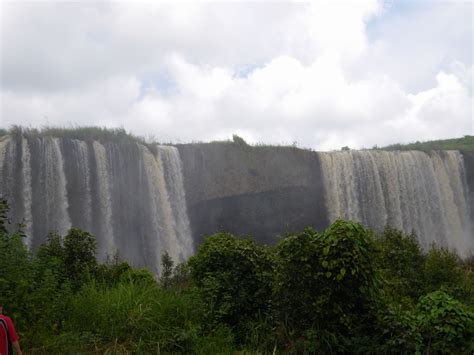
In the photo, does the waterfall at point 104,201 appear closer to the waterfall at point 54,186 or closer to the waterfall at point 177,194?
the waterfall at point 54,186

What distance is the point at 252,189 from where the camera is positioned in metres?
32.1

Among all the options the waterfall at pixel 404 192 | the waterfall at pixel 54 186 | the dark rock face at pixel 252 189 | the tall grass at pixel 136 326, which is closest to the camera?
the tall grass at pixel 136 326

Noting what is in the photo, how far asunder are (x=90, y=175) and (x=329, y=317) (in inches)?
792

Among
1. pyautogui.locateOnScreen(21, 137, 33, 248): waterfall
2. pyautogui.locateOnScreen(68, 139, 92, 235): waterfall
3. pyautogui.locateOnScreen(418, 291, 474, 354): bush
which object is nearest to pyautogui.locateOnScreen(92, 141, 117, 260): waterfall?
pyautogui.locateOnScreen(68, 139, 92, 235): waterfall

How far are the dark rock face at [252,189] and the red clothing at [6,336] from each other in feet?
79.5

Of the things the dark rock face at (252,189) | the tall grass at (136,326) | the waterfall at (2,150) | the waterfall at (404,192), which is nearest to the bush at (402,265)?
the tall grass at (136,326)

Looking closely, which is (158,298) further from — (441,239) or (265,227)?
(441,239)

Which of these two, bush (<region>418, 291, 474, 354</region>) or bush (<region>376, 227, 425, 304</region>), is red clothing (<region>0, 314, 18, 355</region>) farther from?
bush (<region>376, 227, 425, 304</region>)

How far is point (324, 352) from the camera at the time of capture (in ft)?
21.8

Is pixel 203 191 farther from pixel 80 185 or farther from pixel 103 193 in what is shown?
pixel 80 185

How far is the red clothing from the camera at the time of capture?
4680 millimetres

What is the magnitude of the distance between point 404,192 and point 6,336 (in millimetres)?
31422

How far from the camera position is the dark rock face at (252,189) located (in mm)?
30109

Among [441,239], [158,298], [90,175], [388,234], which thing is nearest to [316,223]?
[441,239]
